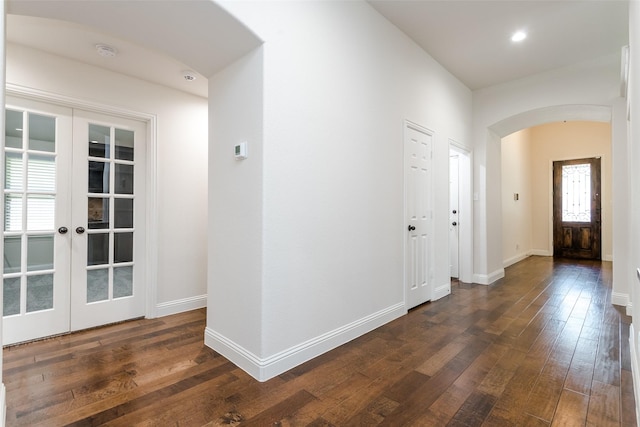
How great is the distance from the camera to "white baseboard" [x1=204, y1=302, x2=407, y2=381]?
2.05 m

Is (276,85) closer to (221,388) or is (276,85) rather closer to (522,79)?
(221,388)

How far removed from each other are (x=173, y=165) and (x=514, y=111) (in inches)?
181

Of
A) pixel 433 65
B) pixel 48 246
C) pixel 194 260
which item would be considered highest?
pixel 433 65

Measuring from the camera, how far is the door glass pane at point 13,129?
262 cm

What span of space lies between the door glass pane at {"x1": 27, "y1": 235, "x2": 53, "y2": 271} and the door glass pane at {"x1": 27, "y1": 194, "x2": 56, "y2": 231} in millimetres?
99

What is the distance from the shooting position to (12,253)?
2629 mm

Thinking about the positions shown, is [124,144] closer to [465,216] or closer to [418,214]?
[418,214]

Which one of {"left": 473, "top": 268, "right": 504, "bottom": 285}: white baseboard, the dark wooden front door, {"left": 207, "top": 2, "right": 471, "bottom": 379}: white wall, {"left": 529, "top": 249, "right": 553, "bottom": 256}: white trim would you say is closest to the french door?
{"left": 207, "top": 2, "right": 471, "bottom": 379}: white wall

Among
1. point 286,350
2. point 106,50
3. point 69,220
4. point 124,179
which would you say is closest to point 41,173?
point 69,220

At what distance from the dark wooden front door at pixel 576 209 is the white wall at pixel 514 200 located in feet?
1.78

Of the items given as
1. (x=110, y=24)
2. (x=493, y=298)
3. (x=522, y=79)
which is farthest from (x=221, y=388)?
(x=522, y=79)

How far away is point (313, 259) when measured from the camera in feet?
7.64

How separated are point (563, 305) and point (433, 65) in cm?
319

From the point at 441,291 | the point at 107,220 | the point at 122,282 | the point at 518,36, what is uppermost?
the point at 518,36
